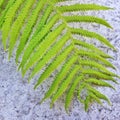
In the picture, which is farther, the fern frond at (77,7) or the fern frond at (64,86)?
the fern frond at (77,7)

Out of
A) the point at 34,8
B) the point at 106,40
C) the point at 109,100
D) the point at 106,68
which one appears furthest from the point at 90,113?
the point at 34,8

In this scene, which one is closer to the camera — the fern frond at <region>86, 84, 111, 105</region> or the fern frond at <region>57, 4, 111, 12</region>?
the fern frond at <region>86, 84, 111, 105</region>

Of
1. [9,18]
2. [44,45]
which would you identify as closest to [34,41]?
[44,45]

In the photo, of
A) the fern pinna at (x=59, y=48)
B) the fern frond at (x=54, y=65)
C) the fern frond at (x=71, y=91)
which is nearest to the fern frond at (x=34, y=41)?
the fern pinna at (x=59, y=48)

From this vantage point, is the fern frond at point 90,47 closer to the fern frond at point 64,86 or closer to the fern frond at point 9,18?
the fern frond at point 64,86

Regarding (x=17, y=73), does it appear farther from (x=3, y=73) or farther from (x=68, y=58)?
(x=68, y=58)

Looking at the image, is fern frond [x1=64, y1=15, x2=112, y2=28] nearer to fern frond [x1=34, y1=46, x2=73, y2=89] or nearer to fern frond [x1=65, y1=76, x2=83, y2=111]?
fern frond [x1=34, y1=46, x2=73, y2=89]

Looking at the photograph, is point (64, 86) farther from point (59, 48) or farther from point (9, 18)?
point (9, 18)

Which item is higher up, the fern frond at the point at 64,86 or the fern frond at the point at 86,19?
the fern frond at the point at 86,19

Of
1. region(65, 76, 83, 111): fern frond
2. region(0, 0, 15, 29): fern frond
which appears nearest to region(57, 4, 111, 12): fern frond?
region(0, 0, 15, 29): fern frond
